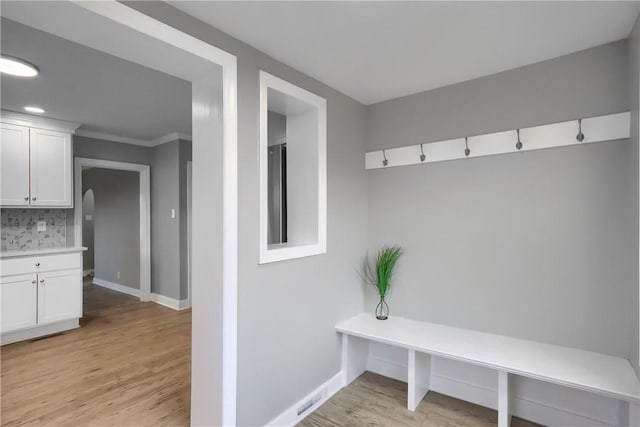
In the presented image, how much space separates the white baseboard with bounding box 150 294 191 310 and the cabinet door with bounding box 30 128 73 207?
1.77m

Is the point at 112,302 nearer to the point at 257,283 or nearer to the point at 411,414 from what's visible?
the point at 257,283

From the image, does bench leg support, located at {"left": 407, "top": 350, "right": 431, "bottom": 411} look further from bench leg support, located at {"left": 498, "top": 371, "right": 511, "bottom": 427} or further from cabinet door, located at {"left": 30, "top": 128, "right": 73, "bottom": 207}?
cabinet door, located at {"left": 30, "top": 128, "right": 73, "bottom": 207}

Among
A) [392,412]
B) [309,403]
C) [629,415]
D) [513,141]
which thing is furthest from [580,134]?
[309,403]

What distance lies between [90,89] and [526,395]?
163 inches

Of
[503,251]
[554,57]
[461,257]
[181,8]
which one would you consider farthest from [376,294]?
[181,8]

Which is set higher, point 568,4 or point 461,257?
point 568,4

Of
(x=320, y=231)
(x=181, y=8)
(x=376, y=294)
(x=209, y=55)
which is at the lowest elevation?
(x=376, y=294)

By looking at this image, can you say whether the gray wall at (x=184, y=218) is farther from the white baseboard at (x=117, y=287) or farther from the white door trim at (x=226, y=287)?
the white door trim at (x=226, y=287)

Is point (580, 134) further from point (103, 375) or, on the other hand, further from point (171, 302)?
point (171, 302)


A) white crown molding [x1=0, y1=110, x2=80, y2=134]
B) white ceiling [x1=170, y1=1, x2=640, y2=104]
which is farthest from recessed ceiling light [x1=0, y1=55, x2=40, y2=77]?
white ceiling [x1=170, y1=1, x2=640, y2=104]

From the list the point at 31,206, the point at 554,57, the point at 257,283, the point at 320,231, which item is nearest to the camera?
the point at 257,283

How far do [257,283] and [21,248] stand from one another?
359 centimetres

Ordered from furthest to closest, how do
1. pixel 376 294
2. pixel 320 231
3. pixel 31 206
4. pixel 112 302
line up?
1. pixel 112 302
2. pixel 31 206
3. pixel 376 294
4. pixel 320 231

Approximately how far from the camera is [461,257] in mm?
2436
